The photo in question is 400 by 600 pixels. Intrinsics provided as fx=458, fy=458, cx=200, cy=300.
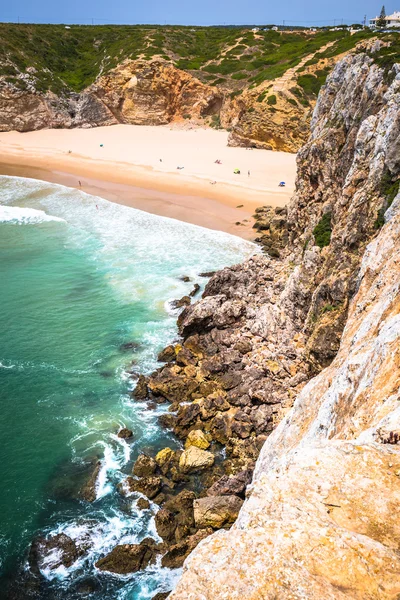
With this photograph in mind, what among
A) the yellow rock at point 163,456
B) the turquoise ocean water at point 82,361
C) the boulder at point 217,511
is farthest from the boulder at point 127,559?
the yellow rock at point 163,456

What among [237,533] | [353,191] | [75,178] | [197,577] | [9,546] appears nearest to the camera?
[197,577]

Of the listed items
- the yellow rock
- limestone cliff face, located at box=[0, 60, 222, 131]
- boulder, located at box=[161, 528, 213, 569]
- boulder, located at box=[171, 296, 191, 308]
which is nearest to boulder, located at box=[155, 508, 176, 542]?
boulder, located at box=[161, 528, 213, 569]

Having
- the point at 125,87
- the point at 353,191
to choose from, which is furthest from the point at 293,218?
the point at 125,87

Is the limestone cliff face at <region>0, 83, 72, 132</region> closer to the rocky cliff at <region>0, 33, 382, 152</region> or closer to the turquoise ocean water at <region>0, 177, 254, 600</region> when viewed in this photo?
the rocky cliff at <region>0, 33, 382, 152</region>

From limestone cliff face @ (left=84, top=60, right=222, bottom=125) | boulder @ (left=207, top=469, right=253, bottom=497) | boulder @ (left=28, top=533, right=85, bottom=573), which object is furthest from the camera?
limestone cliff face @ (left=84, top=60, right=222, bottom=125)

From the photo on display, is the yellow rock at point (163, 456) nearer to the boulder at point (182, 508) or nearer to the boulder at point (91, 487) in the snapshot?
the boulder at point (182, 508)

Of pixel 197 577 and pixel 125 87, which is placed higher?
pixel 125 87

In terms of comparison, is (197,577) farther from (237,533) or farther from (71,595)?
(71,595)
